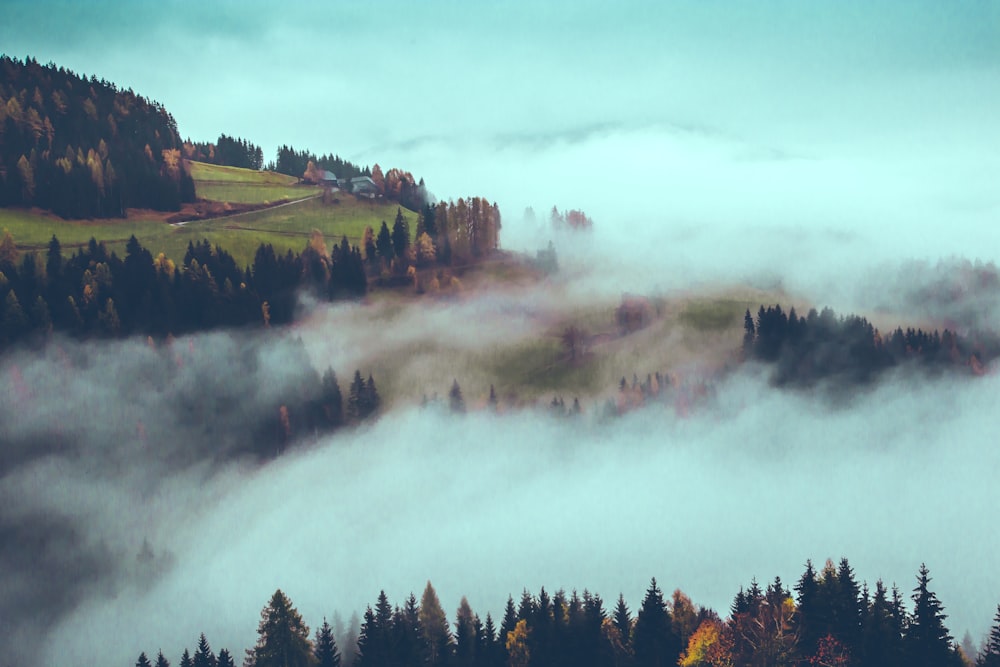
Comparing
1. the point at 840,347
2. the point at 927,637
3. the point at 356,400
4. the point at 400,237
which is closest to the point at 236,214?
the point at 400,237

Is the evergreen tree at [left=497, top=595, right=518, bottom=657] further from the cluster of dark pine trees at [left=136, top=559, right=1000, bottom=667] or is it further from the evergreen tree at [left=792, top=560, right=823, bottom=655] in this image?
the evergreen tree at [left=792, top=560, right=823, bottom=655]

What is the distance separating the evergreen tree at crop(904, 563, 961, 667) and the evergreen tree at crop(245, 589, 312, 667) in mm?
59975

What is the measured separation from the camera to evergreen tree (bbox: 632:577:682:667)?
127 metres

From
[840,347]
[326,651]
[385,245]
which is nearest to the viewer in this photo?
[326,651]

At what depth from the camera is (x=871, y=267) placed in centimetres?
19188

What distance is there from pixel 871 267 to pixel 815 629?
82.2 m

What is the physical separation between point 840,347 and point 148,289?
9419 centimetres

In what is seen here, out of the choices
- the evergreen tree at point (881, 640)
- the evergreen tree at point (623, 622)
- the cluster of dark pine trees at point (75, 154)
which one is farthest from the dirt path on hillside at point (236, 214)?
the evergreen tree at point (881, 640)

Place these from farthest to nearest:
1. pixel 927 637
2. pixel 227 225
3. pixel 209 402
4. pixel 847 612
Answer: pixel 227 225, pixel 209 402, pixel 847 612, pixel 927 637

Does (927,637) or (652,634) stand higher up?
(927,637)

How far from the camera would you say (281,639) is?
5079 inches

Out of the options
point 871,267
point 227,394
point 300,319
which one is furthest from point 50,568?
point 871,267

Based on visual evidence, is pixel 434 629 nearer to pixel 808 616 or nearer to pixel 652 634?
pixel 652 634

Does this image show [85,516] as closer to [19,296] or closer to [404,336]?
[19,296]
